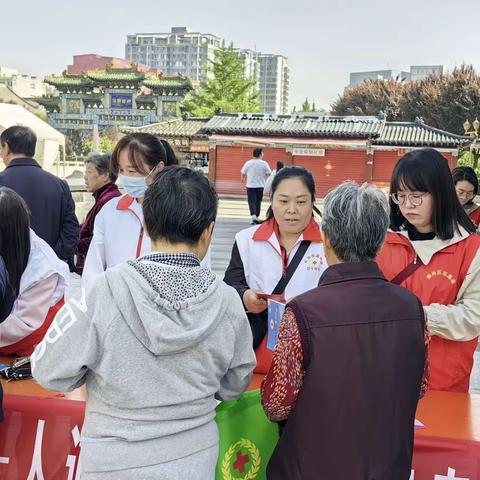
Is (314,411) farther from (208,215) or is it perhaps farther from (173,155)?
(173,155)

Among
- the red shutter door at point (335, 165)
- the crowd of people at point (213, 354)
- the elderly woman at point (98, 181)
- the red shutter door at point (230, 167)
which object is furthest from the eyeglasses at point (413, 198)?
the red shutter door at point (230, 167)

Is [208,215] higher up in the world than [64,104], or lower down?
lower down

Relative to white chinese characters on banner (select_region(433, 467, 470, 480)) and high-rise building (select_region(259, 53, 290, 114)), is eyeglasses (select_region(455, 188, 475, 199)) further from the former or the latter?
high-rise building (select_region(259, 53, 290, 114))

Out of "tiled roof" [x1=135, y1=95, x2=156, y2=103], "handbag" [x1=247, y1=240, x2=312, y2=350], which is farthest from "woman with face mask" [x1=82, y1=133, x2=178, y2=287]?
"tiled roof" [x1=135, y1=95, x2=156, y2=103]

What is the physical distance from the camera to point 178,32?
445 feet

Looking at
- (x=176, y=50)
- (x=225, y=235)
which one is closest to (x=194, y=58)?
(x=176, y=50)

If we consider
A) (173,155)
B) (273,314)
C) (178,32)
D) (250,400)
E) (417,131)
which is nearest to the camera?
(250,400)

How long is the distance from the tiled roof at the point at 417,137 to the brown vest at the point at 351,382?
2375 cm

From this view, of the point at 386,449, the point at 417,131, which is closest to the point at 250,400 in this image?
the point at 386,449

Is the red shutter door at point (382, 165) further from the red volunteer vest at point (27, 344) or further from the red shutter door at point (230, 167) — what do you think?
the red volunteer vest at point (27, 344)

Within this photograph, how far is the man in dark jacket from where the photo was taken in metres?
4.06

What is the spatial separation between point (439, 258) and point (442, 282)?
0.29ft

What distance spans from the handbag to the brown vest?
907 millimetres

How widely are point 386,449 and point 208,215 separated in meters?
→ 0.71
